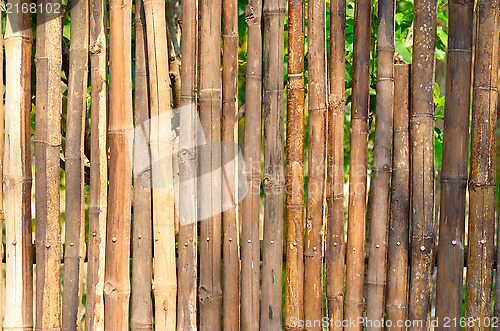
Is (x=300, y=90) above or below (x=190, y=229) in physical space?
above

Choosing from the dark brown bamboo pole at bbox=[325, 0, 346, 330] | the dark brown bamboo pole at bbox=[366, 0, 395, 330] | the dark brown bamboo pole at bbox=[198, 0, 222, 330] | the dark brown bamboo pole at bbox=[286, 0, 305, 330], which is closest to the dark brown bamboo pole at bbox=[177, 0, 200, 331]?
the dark brown bamboo pole at bbox=[198, 0, 222, 330]

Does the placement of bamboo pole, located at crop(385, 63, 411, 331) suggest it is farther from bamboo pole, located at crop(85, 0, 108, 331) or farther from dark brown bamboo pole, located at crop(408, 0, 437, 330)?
bamboo pole, located at crop(85, 0, 108, 331)

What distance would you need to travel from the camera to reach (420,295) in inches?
55.7

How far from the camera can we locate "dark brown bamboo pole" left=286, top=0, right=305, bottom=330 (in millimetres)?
1439

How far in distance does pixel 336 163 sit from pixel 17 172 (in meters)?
1.03

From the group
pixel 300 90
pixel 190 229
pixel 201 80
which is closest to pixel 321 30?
pixel 300 90

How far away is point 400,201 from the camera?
143 centimetres

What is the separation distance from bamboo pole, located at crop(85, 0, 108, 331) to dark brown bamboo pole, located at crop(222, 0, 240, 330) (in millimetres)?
388

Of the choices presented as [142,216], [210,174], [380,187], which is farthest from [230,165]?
[380,187]

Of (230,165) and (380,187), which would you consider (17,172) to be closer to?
(230,165)

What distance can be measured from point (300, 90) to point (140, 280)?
2.63 ft

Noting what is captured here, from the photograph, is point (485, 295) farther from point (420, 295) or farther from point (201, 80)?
point (201, 80)

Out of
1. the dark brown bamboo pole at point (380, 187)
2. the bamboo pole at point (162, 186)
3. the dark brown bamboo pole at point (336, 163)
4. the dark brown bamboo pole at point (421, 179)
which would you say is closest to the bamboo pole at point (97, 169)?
the bamboo pole at point (162, 186)

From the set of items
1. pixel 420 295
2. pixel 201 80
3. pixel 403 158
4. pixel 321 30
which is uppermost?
pixel 321 30
